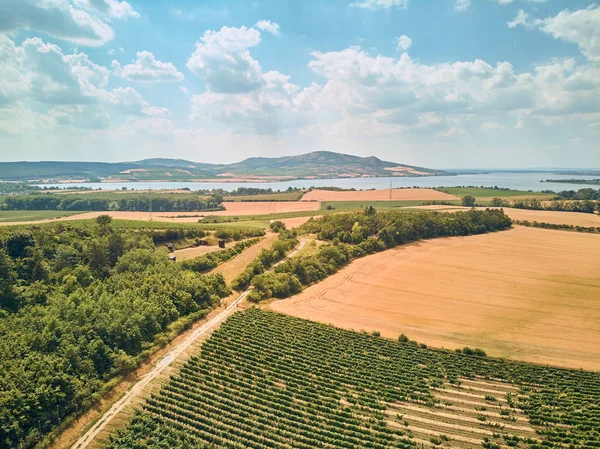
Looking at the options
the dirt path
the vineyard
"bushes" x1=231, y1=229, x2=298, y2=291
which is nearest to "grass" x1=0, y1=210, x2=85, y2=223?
"bushes" x1=231, y1=229, x2=298, y2=291

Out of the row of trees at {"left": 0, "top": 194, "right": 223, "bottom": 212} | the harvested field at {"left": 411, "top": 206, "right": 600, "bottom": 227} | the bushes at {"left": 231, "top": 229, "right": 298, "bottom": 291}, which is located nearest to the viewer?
the bushes at {"left": 231, "top": 229, "right": 298, "bottom": 291}

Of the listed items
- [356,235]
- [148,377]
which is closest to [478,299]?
[356,235]

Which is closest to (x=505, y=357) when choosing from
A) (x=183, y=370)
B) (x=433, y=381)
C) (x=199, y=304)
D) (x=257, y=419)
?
(x=433, y=381)

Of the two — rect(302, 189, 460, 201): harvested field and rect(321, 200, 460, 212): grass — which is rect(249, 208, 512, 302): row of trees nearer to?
rect(321, 200, 460, 212): grass

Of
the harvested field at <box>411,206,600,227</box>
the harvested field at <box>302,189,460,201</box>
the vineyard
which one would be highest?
the harvested field at <box>302,189,460,201</box>

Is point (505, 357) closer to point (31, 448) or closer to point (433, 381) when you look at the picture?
point (433, 381)
